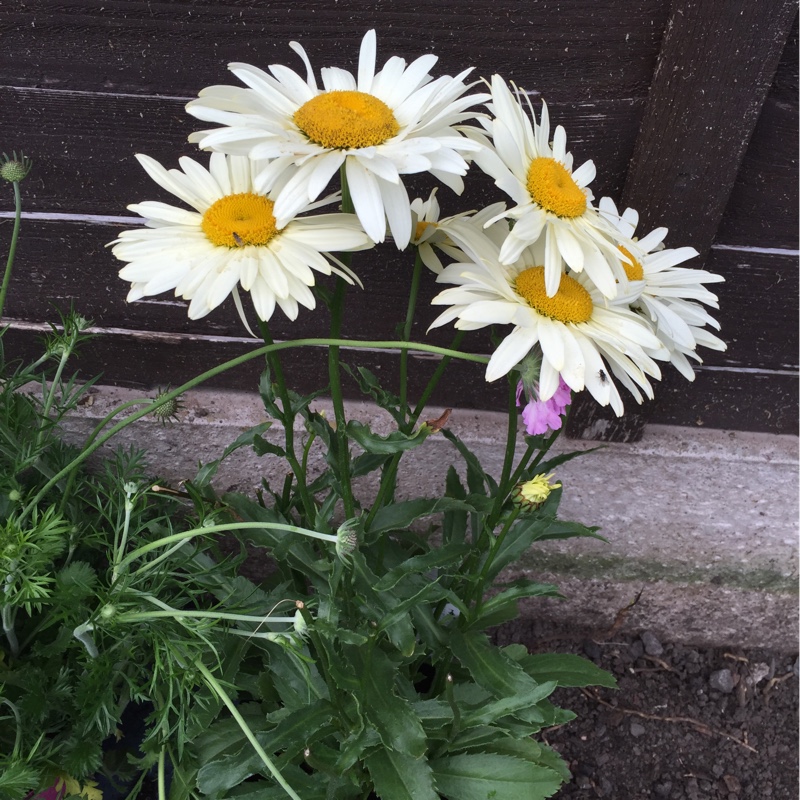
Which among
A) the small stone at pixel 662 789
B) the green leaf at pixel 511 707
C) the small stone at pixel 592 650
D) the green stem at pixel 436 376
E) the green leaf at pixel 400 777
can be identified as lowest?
the small stone at pixel 662 789

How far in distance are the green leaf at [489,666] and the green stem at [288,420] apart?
0.84 ft

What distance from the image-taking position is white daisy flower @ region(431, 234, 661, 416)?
1.99 ft

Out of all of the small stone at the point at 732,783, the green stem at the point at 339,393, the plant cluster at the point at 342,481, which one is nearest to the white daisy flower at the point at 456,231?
the plant cluster at the point at 342,481

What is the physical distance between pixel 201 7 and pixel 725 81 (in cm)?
71

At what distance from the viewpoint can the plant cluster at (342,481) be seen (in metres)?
0.59

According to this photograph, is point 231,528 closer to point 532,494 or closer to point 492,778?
point 532,494

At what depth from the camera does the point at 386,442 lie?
0.70 metres

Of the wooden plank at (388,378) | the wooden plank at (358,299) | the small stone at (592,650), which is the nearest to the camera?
the wooden plank at (358,299)

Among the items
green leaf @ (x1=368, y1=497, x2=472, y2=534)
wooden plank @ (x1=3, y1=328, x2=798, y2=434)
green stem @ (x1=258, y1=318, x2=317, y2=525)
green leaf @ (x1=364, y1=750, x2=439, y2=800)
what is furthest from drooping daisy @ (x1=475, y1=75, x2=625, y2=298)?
wooden plank @ (x1=3, y1=328, x2=798, y2=434)

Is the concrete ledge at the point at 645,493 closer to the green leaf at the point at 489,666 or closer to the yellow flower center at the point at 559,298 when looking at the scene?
the green leaf at the point at 489,666

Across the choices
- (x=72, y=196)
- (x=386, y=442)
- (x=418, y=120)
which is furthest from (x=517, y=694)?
(x=72, y=196)

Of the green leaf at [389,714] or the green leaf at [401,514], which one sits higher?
the green leaf at [401,514]

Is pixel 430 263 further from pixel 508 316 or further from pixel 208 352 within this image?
pixel 208 352

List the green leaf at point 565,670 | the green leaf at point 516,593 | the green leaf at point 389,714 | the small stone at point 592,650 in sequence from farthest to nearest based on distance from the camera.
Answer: the small stone at point 592,650 → the green leaf at point 565,670 → the green leaf at point 516,593 → the green leaf at point 389,714
